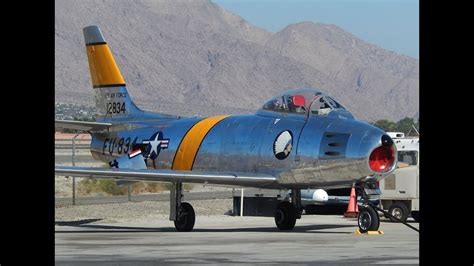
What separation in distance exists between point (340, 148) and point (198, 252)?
6.29 meters

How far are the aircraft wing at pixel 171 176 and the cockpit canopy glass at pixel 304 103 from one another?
1.27 meters

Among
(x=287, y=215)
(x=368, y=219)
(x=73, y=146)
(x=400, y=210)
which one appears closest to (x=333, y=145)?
(x=368, y=219)

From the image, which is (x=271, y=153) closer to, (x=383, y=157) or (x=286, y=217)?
(x=286, y=217)

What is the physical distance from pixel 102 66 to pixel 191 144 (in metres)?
4.42

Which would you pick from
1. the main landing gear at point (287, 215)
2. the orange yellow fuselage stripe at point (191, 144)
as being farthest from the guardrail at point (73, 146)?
the main landing gear at point (287, 215)

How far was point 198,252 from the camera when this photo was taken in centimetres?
1495

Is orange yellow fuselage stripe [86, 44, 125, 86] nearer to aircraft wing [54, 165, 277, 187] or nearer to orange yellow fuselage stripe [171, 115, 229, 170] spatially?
orange yellow fuselage stripe [171, 115, 229, 170]

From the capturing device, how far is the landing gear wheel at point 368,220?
66.2 feet

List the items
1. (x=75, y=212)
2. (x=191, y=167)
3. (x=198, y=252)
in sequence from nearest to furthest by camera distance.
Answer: (x=198, y=252) < (x=191, y=167) < (x=75, y=212)

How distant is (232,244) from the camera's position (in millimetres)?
16828
